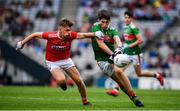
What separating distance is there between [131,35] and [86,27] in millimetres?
18044

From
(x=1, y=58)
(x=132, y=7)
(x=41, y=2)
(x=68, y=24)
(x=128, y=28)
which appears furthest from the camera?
(x=41, y=2)

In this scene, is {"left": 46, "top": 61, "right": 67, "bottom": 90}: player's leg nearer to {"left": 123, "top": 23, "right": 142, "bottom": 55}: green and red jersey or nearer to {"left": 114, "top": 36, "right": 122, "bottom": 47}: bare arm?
{"left": 114, "top": 36, "right": 122, "bottom": 47}: bare arm

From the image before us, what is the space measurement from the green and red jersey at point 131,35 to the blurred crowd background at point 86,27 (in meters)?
13.3

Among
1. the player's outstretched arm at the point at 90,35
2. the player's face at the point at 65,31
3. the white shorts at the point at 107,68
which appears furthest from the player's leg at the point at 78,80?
the player's outstretched arm at the point at 90,35

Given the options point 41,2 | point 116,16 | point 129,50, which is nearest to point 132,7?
point 116,16

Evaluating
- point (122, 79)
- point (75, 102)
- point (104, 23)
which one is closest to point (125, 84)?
point (122, 79)

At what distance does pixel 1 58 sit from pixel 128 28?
17.5 metres

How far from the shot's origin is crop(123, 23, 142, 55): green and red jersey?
23.2 m

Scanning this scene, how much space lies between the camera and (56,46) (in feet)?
56.3

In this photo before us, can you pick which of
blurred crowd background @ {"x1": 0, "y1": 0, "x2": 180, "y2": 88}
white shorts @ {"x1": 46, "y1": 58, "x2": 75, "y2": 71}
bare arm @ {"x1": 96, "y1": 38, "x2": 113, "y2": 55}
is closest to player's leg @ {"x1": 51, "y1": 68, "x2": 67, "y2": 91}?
white shorts @ {"x1": 46, "y1": 58, "x2": 75, "y2": 71}

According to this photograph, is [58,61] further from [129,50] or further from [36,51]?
[36,51]

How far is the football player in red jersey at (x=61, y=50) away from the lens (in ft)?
55.2

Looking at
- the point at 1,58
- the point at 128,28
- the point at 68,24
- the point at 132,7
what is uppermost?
the point at 68,24

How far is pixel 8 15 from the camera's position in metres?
43.8
